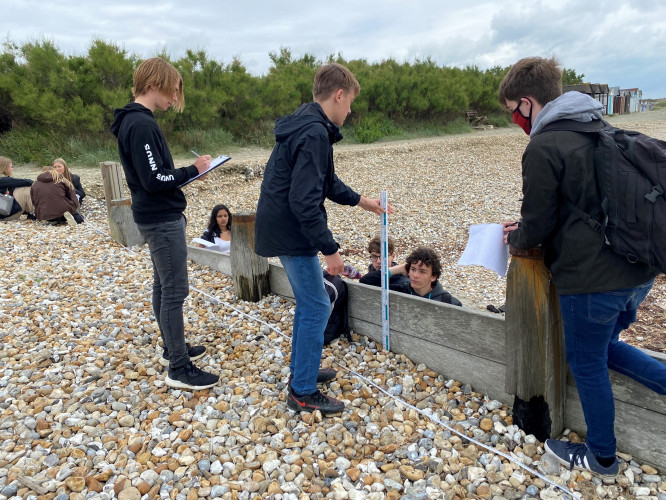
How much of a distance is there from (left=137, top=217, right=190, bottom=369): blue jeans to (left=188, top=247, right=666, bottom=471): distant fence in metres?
1.21

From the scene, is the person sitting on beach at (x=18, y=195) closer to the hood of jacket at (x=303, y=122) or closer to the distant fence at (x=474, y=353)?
the distant fence at (x=474, y=353)

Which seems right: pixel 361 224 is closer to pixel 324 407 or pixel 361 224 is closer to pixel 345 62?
pixel 324 407

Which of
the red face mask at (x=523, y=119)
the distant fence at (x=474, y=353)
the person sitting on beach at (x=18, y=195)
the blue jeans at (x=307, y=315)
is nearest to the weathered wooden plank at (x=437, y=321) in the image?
the distant fence at (x=474, y=353)

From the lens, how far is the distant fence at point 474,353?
2.34 meters

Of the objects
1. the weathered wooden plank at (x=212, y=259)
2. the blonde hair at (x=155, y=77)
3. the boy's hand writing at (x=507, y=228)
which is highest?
the blonde hair at (x=155, y=77)

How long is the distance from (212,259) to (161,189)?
105 inches

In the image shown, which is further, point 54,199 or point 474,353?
point 54,199

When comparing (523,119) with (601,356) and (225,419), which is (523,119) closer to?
(601,356)

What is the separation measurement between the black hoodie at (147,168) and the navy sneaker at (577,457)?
2408mm

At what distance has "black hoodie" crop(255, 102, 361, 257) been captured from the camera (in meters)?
2.47

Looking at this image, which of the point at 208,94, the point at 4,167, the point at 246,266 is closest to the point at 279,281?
the point at 246,266

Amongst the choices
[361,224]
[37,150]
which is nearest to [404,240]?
[361,224]

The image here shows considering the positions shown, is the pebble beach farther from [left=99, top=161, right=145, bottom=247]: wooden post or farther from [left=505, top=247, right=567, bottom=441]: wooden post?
[left=99, top=161, right=145, bottom=247]: wooden post

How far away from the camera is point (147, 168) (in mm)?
2822
